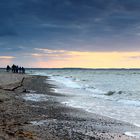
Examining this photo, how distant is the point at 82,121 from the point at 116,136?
2586mm

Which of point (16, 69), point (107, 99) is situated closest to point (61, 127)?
point (107, 99)

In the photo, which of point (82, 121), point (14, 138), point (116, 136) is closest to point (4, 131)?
point (14, 138)

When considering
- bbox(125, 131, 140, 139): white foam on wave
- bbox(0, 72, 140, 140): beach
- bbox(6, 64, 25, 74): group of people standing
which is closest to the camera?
bbox(0, 72, 140, 140): beach

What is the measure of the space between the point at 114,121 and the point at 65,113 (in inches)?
96.9

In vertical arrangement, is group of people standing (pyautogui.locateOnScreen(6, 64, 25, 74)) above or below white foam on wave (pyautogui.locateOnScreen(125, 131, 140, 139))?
above

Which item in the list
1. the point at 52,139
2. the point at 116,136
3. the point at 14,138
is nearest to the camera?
the point at 14,138

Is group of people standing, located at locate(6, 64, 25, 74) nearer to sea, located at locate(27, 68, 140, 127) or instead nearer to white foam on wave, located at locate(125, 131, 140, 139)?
sea, located at locate(27, 68, 140, 127)

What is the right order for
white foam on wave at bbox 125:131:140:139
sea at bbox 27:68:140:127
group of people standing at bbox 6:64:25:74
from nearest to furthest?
1. white foam on wave at bbox 125:131:140:139
2. sea at bbox 27:68:140:127
3. group of people standing at bbox 6:64:25:74

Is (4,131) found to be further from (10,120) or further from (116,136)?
(116,136)

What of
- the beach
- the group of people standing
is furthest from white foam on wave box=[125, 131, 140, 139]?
the group of people standing

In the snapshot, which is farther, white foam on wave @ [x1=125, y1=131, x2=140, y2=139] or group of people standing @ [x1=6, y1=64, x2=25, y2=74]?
group of people standing @ [x1=6, y1=64, x2=25, y2=74]

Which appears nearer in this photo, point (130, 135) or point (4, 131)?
point (4, 131)

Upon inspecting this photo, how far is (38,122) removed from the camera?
10.5 meters

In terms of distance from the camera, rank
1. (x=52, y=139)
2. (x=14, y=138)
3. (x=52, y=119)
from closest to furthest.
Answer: (x=14, y=138)
(x=52, y=139)
(x=52, y=119)
